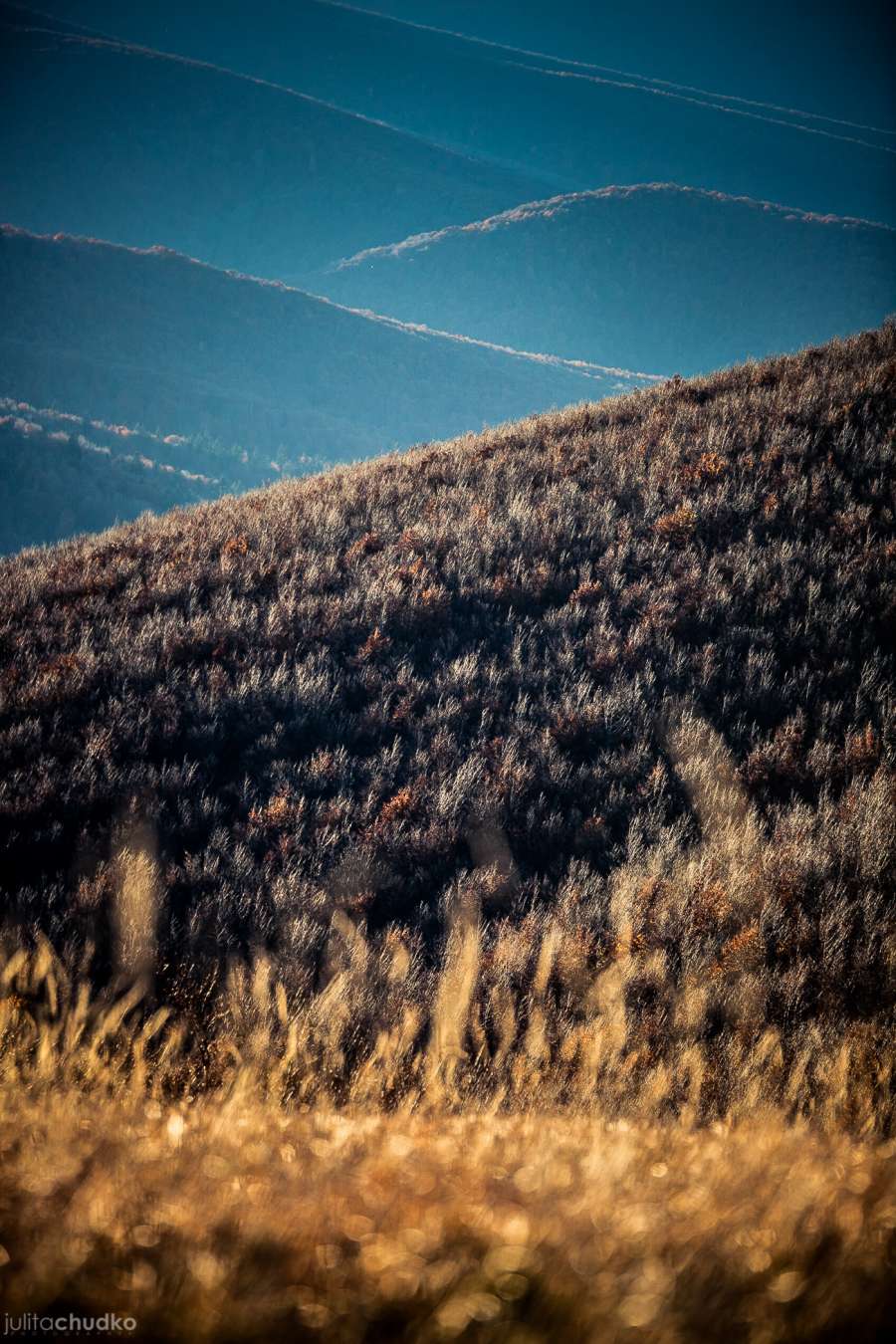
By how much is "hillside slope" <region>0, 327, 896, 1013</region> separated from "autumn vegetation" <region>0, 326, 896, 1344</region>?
0.04m

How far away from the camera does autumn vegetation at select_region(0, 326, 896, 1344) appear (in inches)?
47.6

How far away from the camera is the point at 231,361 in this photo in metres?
95.1

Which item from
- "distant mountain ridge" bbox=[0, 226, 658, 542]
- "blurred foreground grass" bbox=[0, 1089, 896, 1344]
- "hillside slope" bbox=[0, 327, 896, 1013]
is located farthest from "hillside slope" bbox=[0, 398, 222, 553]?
"blurred foreground grass" bbox=[0, 1089, 896, 1344]

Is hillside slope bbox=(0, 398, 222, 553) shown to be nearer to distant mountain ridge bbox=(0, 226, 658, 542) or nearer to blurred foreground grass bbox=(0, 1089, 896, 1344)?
distant mountain ridge bbox=(0, 226, 658, 542)

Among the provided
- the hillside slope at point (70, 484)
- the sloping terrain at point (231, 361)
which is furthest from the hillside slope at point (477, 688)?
the sloping terrain at point (231, 361)

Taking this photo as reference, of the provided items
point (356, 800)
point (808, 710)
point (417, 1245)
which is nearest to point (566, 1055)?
point (417, 1245)

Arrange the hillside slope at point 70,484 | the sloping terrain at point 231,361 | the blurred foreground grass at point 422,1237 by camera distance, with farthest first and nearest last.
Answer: the sloping terrain at point 231,361, the hillside slope at point 70,484, the blurred foreground grass at point 422,1237

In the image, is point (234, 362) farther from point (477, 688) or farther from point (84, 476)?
point (477, 688)

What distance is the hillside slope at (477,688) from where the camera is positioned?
435 cm

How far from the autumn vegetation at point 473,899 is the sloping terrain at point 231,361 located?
7147cm

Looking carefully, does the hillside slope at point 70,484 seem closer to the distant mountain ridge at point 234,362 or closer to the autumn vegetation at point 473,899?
the distant mountain ridge at point 234,362

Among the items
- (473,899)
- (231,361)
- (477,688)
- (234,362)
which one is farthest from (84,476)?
(473,899)

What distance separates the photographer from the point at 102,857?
4.41 m

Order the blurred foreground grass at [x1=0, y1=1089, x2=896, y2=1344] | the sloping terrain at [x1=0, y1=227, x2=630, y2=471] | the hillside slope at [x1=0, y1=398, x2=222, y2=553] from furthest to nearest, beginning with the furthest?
the sloping terrain at [x1=0, y1=227, x2=630, y2=471], the hillside slope at [x1=0, y1=398, x2=222, y2=553], the blurred foreground grass at [x1=0, y1=1089, x2=896, y2=1344]
